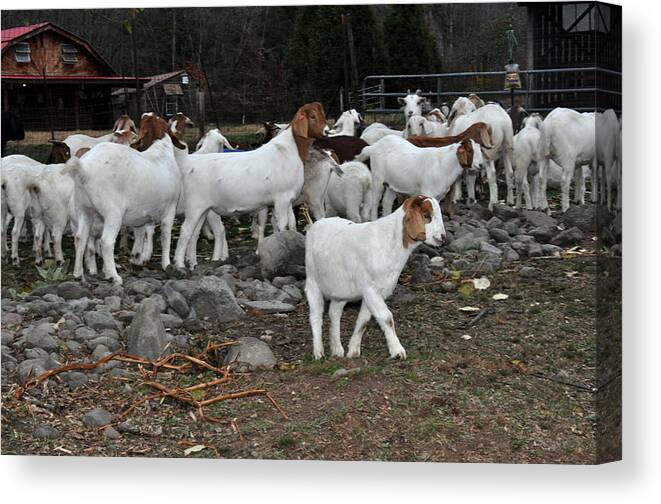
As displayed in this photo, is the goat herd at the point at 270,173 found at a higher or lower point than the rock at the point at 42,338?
higher

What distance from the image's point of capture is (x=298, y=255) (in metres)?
8.89

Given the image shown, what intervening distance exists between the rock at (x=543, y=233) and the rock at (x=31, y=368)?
374cm

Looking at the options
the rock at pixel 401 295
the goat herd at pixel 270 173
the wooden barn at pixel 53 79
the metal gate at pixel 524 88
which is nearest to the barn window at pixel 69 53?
the wooden barn at pixel 53 79

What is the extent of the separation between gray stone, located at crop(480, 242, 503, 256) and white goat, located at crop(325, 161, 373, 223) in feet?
4.86

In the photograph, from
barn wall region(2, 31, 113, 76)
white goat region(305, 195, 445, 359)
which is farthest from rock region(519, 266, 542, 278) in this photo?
barn wall region(2, 31, 113, 76)

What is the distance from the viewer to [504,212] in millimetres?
9375

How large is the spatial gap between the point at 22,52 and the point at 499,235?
153 inches

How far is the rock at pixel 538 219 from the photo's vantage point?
28.4 ft

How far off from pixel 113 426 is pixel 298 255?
1944mm

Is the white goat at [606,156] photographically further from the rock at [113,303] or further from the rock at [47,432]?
the rock at [47,432]

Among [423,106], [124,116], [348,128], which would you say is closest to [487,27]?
[423,106]

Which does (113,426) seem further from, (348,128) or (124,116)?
(348,128)

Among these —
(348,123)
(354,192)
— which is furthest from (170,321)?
(354,192)

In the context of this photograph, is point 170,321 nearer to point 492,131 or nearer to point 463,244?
point 463,244
